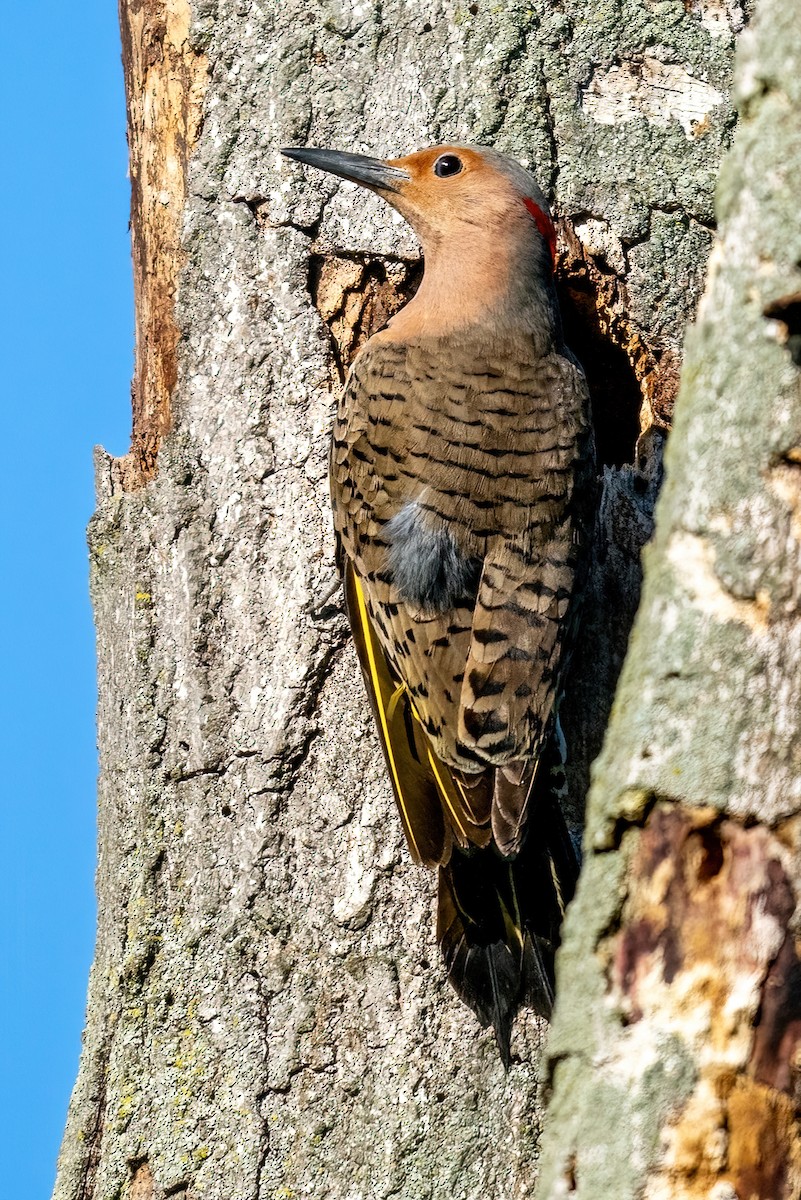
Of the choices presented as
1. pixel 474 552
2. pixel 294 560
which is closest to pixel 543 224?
pixel 474 552

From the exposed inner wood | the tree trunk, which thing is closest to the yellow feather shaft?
the exposed inner wood

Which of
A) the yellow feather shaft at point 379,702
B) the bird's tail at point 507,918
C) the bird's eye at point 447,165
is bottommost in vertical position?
the bird's tail at point 507,918

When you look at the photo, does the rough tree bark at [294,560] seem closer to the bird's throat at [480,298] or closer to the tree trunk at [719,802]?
the bird's throat at [480,298]

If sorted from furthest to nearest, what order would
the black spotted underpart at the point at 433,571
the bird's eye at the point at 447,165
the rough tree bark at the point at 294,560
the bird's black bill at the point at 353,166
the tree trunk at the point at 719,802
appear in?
the bird's eye at the point at 447,165
the bird's black bill at the point at 353,166
the black spotted underpart at the point at 433,571
the rough tree bark at the point at 294,560
the tree trunk at the point at 719,802

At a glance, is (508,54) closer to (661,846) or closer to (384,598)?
(384,598)

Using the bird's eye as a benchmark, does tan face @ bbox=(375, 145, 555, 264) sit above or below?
below

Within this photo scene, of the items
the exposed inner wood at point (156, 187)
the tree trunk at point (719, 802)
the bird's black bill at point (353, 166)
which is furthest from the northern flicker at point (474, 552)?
the tree trunk at point (719, 802)

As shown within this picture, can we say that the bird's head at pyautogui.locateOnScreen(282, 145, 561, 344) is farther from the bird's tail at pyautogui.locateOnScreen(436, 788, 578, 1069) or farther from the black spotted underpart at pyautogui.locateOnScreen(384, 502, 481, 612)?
the bird's tail at pyautogui.locateOnScreen(436, 788, 578, 1069)

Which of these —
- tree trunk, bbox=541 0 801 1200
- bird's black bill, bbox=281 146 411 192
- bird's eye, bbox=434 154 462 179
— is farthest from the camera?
bird's eye, bbox=434 154 462 179

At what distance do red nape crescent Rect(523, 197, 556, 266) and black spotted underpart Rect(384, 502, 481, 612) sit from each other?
79cm

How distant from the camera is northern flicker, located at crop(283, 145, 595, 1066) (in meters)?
2.58

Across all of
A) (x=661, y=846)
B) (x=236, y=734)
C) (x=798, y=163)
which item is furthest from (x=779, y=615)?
(x=236, y=734)

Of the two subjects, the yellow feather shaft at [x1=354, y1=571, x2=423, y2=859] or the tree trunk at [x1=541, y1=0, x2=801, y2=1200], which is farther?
the yellow feather shaft at [x1=354, y1=571, x2=423, y2=859]

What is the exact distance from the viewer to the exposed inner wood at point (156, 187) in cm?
308
